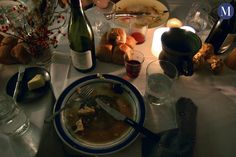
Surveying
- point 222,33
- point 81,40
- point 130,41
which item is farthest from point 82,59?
point 222,33

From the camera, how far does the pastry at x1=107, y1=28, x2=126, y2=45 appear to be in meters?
0.84

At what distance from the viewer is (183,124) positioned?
663 mm

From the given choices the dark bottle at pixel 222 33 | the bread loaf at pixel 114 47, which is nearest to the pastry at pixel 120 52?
the bread loaf at pixel 114 47

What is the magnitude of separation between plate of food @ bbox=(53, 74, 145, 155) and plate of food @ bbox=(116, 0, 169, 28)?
0.29 m

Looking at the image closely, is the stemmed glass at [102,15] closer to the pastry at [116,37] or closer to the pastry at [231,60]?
the pastry at [116,37]

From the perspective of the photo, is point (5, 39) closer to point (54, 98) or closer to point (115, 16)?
point (54, 98)

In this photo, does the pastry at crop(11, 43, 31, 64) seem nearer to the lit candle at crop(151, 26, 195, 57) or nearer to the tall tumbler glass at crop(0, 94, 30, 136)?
the tall tumbler glass at crop(0, 94, 30, 136)

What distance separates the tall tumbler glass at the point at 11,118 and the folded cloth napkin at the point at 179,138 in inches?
12.9

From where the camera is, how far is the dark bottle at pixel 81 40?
2.58ft

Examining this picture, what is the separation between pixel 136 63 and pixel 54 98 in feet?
0.89

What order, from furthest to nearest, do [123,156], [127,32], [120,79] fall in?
[127,32]
[120,79]
[123,156]

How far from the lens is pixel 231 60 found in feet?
2.74

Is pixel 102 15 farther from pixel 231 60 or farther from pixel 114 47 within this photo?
pixel 231 60

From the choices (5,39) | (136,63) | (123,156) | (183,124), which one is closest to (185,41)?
(136,63)
